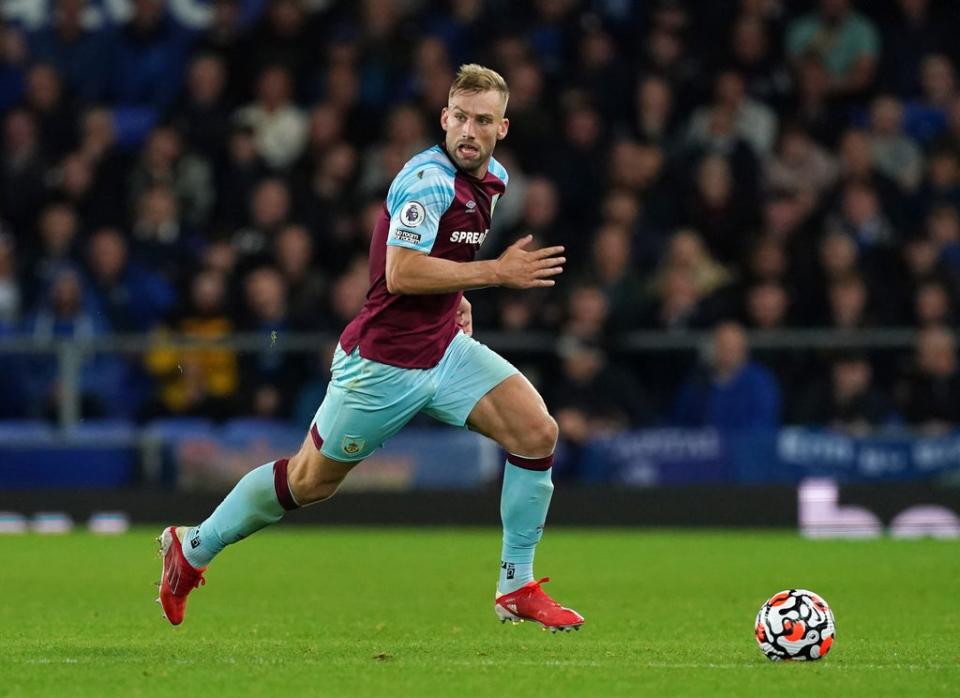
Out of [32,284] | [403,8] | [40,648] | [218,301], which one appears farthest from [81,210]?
[40,648]

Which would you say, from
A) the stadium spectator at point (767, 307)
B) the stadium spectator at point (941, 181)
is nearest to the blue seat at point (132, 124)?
the stadium spectator at point (767, 307)

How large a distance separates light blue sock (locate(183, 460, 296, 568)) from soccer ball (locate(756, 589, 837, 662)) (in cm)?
197

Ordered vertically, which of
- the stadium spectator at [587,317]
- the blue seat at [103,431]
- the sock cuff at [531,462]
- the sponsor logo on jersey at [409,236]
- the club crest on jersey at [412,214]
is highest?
the club crest on jersey at [412,214]

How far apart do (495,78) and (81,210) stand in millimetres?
9556

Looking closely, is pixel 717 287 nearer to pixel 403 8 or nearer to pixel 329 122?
pixel 329 122

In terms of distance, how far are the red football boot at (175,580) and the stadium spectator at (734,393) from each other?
7.11 m

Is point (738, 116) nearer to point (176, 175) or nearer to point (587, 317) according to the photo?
point (587, 317)

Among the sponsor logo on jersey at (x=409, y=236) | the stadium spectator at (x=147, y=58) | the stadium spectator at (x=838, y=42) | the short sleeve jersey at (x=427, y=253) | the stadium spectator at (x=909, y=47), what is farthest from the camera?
the stadium spectator at (x=147, y=58)

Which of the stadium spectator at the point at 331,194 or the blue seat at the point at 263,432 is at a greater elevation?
the stadium spectator at the point at 331,194

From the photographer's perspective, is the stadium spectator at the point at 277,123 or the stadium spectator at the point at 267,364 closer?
the stadium spectator at the point at 267,364

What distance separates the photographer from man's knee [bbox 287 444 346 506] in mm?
7301

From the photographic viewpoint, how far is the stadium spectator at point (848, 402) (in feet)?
45.7

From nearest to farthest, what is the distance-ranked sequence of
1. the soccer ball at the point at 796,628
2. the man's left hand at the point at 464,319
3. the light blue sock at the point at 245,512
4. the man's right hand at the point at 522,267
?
the soccer ball at the point at 796,628 → the man's right hand at the point at 522,267 → the light blue sock at the point at 245,512 → the man's left hand at the point at 464,319

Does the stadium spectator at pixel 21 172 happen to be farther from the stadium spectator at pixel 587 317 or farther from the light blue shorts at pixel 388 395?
the light blue shorts at pixel 388 395
